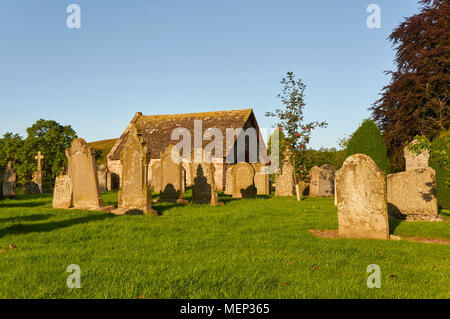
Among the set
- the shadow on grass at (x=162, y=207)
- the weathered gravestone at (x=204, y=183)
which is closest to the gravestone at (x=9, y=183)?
the shadow on grass at (x=162, y=207)

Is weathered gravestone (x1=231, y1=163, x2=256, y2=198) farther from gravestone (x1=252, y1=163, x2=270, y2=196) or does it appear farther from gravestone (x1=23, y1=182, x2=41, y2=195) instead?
gravestone (x1=23, y1=182, x2=41, y2=195)

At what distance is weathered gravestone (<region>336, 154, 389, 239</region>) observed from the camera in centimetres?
713

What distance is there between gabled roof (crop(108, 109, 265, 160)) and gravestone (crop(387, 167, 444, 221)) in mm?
17878

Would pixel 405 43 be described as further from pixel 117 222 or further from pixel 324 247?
pixel 117 222

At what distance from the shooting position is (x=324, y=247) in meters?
6.01

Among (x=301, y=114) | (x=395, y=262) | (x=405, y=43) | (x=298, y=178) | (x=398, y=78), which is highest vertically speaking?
(x=405, y=43)

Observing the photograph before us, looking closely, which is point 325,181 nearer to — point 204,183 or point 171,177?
point 204,183

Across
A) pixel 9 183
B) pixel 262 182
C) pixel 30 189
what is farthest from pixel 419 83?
pixel 30 189

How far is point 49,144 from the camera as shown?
35.4 m

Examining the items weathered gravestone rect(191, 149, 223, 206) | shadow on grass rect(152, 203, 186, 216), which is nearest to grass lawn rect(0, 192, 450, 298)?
shadow on grass rect(152, 203, 186, 216)

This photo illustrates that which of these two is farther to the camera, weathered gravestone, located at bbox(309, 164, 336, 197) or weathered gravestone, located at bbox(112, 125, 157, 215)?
weathered gravestone, located at bbox(309, 164, 336, 197)

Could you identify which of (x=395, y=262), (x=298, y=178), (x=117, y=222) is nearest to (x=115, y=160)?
(x=298, y=178)

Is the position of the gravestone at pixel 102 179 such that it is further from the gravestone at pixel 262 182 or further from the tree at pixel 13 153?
the tree at pixel 13 153
